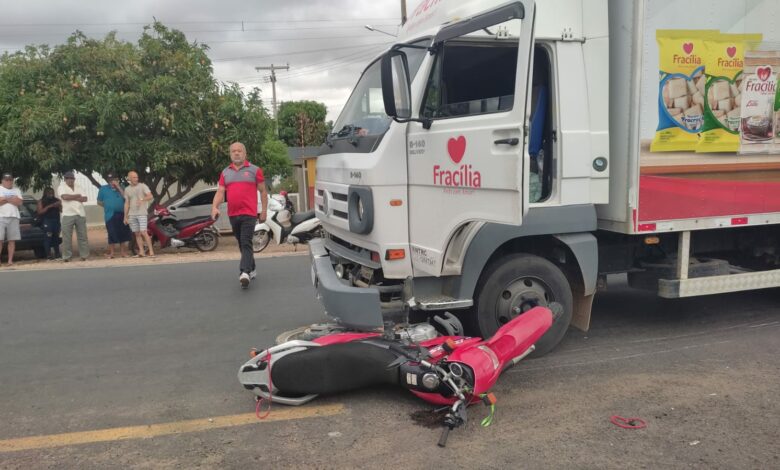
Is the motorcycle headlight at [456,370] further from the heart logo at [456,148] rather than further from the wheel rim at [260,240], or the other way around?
the wheel rim at [260,240]

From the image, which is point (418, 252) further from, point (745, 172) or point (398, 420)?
point (745, 172)

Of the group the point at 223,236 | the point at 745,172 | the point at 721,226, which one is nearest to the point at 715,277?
the point at 721,226

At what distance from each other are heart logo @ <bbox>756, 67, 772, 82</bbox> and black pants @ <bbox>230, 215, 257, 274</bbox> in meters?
5.36

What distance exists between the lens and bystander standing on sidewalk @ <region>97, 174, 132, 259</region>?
12.2 m

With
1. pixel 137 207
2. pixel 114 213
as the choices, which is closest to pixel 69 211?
pixel 114 213

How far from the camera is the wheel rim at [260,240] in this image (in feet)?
41.4

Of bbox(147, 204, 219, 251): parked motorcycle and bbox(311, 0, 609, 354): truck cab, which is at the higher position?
bbox(311, 0, 609, 354): truck cab

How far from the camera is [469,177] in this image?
159 inches

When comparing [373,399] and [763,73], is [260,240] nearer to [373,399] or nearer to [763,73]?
[373,399]

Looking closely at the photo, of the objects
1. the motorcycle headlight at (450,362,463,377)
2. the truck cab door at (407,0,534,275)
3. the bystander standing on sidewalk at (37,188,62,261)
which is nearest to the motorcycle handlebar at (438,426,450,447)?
the motorcycle headlight at (450,362,463,377)

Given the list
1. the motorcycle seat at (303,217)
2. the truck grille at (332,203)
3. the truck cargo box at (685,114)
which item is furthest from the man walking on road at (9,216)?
the truck cargo box at (685,114)

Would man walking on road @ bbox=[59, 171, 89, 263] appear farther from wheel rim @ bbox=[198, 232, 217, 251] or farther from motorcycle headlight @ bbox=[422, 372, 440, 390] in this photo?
motorcycle headlight @ bbox=[422, 372, 440, 390]

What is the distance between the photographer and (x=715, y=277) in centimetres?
507

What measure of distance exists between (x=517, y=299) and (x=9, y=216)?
10136 mm
